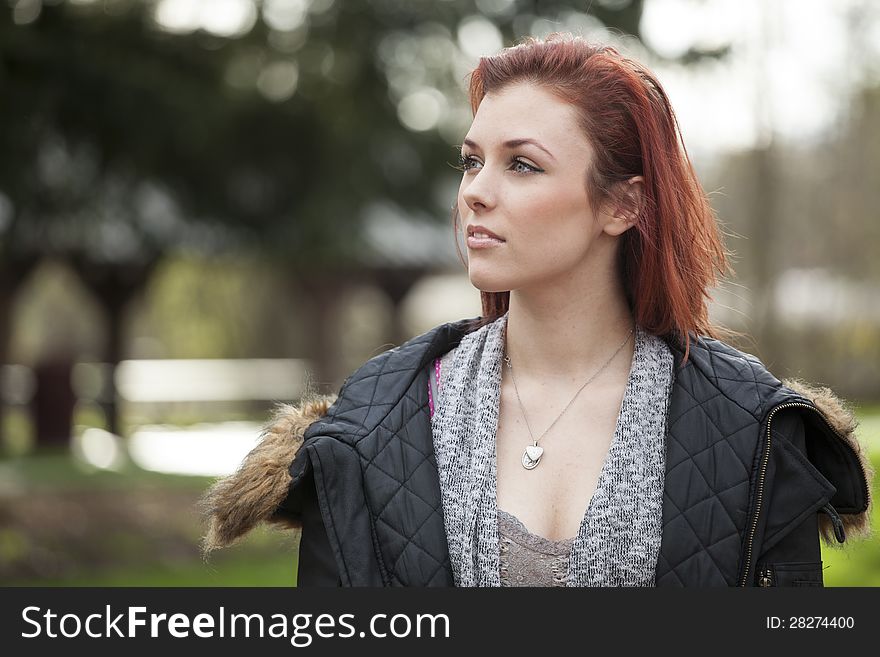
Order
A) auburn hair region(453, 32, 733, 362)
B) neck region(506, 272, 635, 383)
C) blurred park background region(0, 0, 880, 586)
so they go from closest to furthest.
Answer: auburn hair region(453, 32, 733, 362) < neck region(506, 272, 635, 383) < blurred park background region(0, 0, 880, 586)

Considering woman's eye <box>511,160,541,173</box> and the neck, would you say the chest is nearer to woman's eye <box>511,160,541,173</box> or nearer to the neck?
the neck

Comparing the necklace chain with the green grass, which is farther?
the green grass

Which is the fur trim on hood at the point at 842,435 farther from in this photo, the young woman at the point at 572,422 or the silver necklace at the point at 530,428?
the silver necklace at the point at 530,428

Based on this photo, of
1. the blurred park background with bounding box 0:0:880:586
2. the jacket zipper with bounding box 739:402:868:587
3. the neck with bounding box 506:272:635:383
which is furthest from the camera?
the blurred park background with bounding box 0:0:880:586

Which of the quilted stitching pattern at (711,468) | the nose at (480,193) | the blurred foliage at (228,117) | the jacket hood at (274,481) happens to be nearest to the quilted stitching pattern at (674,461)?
the quilted stitching pattern at (711,468)

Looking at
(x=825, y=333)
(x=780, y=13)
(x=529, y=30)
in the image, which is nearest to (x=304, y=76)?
(x=529, y=30)

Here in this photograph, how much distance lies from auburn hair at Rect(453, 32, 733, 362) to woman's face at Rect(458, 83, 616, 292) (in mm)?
38

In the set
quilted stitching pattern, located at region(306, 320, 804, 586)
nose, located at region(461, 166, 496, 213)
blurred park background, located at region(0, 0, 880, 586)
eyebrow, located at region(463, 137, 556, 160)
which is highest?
blurred park background, located at region(0, 0, 880, 586)

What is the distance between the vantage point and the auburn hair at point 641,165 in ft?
7.73

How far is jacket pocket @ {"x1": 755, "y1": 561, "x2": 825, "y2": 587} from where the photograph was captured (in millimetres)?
2254

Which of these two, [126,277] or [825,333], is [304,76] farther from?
[825,333]

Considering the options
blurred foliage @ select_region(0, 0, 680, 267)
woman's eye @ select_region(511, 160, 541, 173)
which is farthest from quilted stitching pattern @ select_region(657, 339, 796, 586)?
blurred foliage @ select_region(0, 0, 680, 267)

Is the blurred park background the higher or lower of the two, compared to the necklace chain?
higher

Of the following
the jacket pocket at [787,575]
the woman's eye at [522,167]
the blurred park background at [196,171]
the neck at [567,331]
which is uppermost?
the blurred park background at [196,171]
